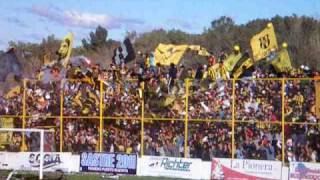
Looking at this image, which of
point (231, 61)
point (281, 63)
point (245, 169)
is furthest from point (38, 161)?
point (281, 63)

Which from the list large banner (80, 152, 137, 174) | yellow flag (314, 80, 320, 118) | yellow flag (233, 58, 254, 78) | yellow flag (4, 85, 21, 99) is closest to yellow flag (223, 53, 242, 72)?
yellow flag (233, 58, 254, 78)

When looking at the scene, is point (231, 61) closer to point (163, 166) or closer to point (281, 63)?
point (281, 63)

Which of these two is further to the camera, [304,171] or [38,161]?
[38,161]

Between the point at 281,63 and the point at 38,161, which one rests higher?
Result: the point at 281,63

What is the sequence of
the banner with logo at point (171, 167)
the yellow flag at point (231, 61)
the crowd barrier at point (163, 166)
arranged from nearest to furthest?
the crowd barrier at point (163, 166), the banner with logo at point (171, 167), the yellow flag at point (231, 61)

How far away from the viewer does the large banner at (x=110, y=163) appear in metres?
23.2

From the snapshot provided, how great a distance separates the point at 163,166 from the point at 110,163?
75.4 inches

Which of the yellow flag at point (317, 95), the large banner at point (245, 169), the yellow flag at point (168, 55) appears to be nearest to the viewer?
the large banner at point (245, 169)

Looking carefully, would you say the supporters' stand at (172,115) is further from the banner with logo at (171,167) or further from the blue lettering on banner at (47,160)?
the blue lettering on banner at (47,160)

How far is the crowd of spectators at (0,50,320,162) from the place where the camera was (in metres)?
24.1

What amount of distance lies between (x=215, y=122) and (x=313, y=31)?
722 inches

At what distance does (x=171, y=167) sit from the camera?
23000 mm

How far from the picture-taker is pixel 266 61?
27.2 metres

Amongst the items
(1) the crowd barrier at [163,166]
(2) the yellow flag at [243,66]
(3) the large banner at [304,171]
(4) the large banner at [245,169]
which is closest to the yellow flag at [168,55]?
(2) the yellow flag at [243,66]
